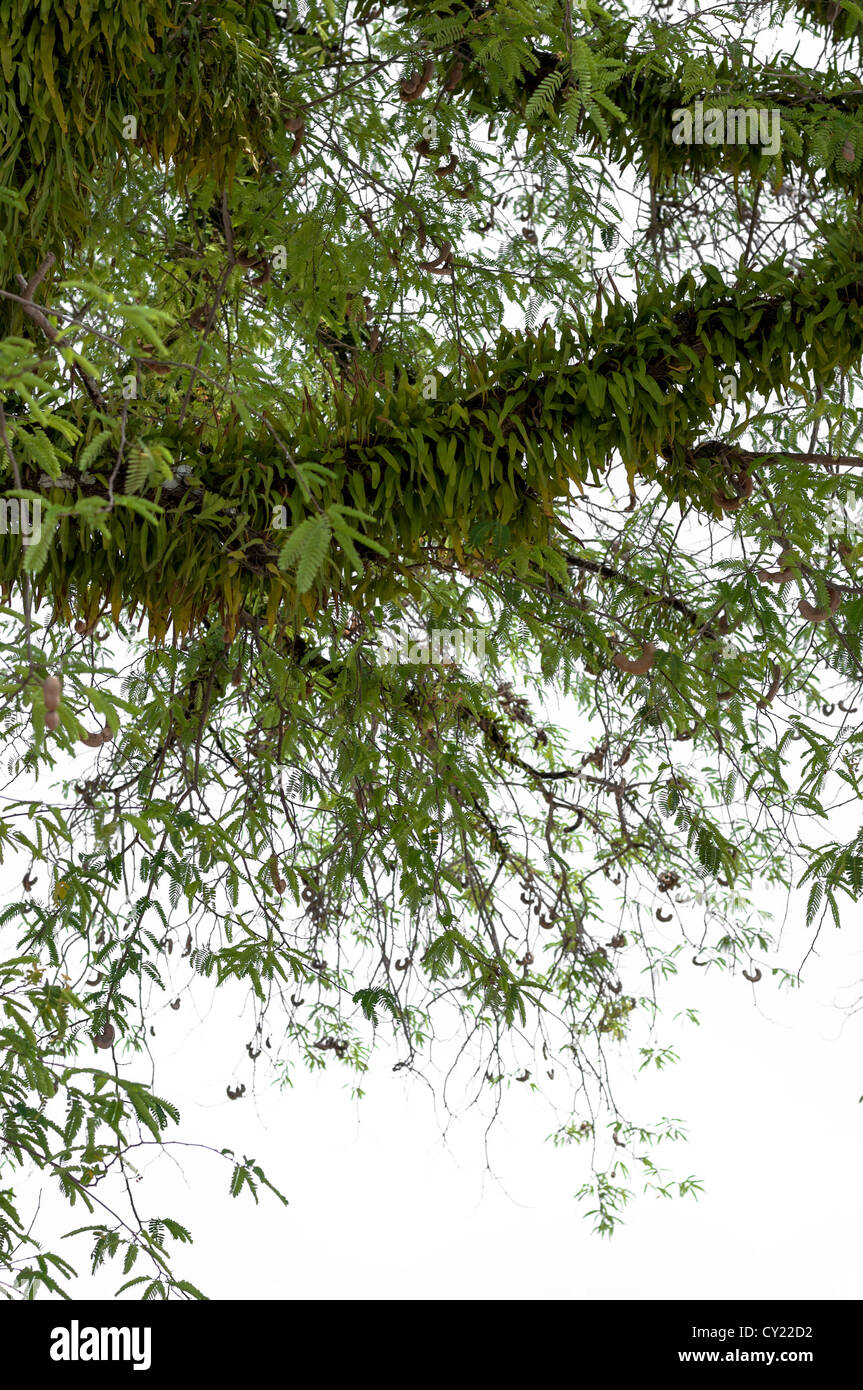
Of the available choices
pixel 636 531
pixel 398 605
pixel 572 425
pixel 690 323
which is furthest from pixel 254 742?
pixel 690 323

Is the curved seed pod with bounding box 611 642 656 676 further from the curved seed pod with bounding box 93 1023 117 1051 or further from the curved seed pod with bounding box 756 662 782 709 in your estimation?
the curved seed pod with bounding box 93 1023 117 1051

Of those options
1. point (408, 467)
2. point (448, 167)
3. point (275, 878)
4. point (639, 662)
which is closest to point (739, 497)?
point (639, 662)

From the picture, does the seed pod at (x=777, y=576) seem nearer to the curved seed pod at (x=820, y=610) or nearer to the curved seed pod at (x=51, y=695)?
the curved seed pod at (x=820, y=610)

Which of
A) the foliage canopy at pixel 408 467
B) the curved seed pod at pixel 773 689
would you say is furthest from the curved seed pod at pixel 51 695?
the curved seed pod at pixel 773 689

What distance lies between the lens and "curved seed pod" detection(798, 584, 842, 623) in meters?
1.49

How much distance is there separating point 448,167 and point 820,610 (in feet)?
2.97

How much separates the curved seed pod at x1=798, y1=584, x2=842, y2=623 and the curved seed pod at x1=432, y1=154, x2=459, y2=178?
872 millimetres

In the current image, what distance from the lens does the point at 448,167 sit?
1.80 m

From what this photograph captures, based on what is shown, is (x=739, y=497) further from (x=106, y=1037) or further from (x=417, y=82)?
(x=106, y=1037)

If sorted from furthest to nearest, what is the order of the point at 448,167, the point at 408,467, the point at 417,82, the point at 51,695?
1. the point at 448,167
2. the point at 417,82
3. the point at 408,467
4. the point at 51,695

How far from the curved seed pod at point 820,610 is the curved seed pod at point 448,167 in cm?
87

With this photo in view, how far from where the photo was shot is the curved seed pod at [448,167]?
5.88ft

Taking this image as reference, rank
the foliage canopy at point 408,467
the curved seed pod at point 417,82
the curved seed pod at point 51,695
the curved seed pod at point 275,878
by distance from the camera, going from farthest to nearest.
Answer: the curved seed pod at point 275,878 < the curved seed pod at point 417,82 < the foliage canopy at point 408,467 < the curved seed pod at point 51,695
